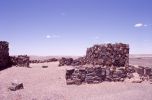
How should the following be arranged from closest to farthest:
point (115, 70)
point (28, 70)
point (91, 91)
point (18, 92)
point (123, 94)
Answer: point (123, 94), point (91, 91), point (18, 92), point (115, 70), point (28, 70)

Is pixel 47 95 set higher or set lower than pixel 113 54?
lower

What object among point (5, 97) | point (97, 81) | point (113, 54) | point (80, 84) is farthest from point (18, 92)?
point (113, 54)

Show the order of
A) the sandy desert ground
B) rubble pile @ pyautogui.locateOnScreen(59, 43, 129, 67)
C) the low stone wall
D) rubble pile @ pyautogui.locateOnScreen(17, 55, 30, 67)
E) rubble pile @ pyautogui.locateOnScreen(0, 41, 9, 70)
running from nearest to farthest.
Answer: the sandy desert ground
rubble pile @ pyautogui.locateOnScreen(59, 43, 129, 67)
rubble pile @ pyautogui.locateOnScreen(0, 41, 9, 70)
rubble pile @ pyautogui.locateOnScreen(17, 55, 30, 67)
the low stone wall

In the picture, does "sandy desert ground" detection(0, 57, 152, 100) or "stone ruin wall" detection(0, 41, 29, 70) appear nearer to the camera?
"sandy desert ground" detection(0, 57, 152, 100)

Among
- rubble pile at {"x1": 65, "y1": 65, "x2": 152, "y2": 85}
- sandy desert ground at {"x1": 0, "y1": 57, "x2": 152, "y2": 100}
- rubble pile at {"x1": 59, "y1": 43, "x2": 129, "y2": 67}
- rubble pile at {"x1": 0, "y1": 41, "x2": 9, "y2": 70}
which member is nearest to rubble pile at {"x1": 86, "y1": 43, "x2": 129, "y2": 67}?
rubble pile at {"x1": 59, "y1": 43, "x2": 129, "y2": 67}

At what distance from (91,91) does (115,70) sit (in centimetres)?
291

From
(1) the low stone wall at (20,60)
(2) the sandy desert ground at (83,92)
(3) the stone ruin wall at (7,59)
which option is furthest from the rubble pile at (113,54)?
(1) the low stone wall at (20,60)

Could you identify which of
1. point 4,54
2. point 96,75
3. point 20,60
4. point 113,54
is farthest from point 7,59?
point 96,75

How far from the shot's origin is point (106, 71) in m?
16.6

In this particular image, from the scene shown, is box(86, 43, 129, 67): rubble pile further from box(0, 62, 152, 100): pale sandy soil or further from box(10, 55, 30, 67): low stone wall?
box(10, 55, 30, 67): low stone wall

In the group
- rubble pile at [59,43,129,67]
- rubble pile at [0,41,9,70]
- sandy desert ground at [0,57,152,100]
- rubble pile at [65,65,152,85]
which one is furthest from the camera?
rubble pile at [0,41,9,70]

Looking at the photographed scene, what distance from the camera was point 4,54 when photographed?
2773cm

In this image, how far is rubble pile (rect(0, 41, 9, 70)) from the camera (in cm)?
2703

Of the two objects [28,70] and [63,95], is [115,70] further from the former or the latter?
[28,70]
